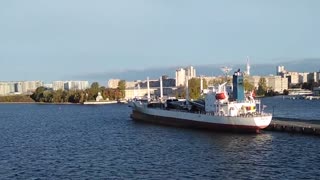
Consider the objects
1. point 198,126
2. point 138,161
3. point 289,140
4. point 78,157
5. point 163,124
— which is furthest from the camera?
point 163,124

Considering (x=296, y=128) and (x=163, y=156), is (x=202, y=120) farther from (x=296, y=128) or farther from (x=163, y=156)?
(x=163, y=156)

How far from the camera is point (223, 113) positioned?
70062 mm

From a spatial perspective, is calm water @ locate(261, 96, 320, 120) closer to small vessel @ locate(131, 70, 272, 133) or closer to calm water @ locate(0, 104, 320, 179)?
small vessel @ locate(131, 70, 272, 133)

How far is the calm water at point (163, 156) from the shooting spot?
1531 inches

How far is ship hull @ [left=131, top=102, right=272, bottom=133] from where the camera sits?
6400cm

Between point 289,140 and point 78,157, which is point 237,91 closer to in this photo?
point 289,140

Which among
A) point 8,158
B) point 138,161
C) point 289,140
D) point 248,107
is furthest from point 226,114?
point 8,158

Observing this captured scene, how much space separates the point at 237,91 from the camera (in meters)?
71.6

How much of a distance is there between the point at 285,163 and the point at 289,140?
1427cm

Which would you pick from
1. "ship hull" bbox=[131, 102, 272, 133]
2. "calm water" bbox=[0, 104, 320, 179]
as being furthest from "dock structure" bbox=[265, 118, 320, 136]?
"ship hull" bbox=[131, 102, 272, 133]

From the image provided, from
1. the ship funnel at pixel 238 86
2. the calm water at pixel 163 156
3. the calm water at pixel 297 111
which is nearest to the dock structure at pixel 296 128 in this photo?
the calm water at pixel 163 156

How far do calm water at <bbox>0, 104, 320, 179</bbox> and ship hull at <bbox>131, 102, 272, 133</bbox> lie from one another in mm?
1843

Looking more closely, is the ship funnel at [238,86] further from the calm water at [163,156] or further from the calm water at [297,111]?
the calm water at [297,111]

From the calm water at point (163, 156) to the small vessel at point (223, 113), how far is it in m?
2.09
